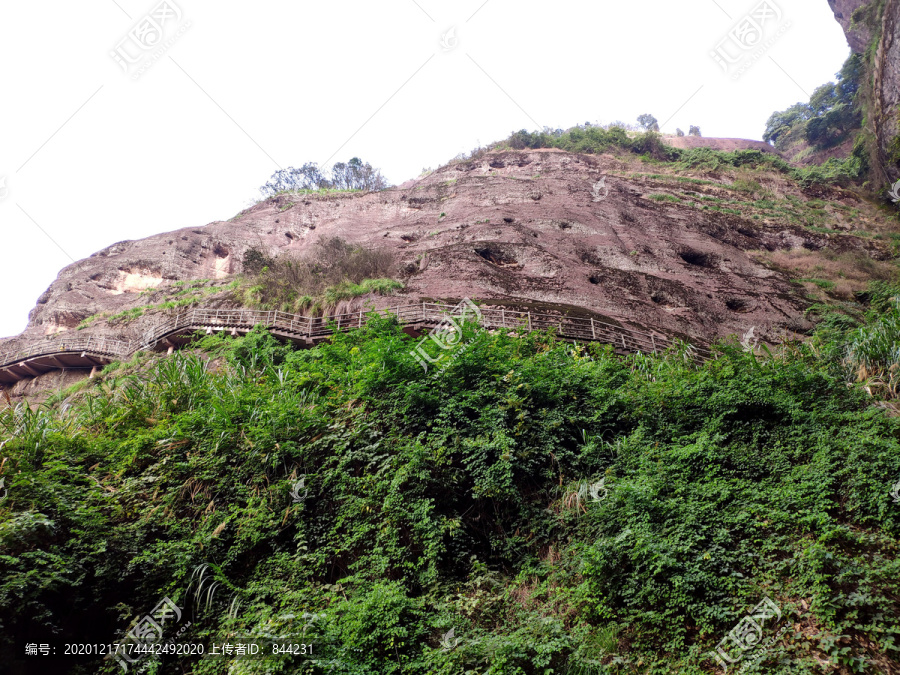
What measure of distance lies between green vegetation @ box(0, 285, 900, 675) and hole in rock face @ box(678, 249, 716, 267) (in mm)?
15136

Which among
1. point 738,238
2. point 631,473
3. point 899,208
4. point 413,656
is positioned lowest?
point 899,208

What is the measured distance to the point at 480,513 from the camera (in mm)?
7062

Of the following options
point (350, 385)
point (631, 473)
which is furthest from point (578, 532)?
point (350, 385)

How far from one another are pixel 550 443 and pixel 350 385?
3.37m

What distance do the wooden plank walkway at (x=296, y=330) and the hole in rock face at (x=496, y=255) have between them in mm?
5114

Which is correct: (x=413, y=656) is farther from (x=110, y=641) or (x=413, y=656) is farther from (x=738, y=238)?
(x=738, y=238)

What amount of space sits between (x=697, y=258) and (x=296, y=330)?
17.6 metres

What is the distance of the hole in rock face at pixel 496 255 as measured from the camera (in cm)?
2114

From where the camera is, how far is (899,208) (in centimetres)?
2703
